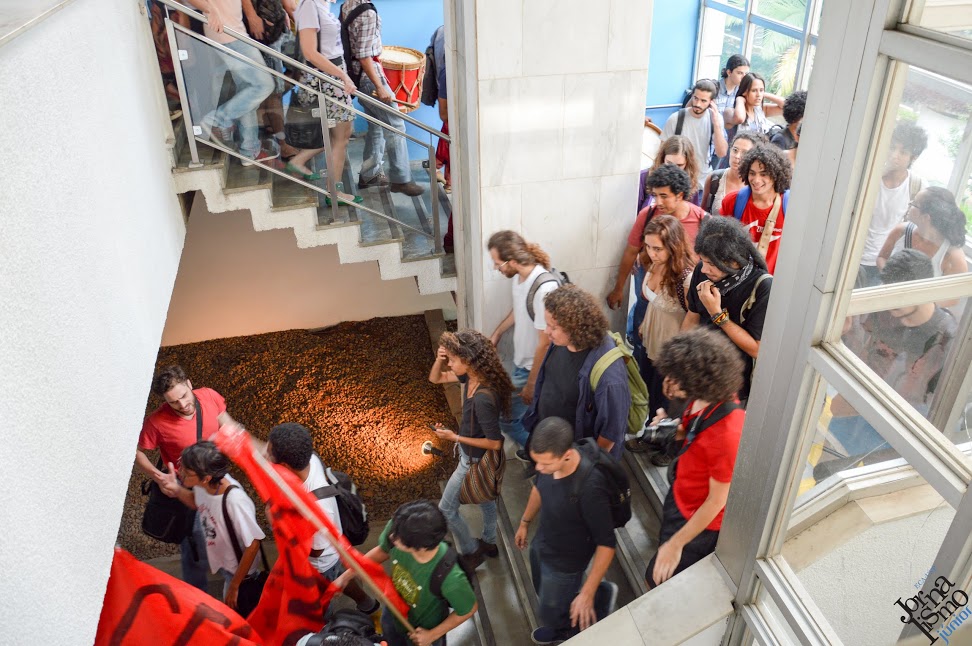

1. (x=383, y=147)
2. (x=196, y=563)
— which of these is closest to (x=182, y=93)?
(x=383, y=147)

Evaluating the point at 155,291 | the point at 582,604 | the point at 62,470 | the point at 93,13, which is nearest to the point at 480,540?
the point at 582,604

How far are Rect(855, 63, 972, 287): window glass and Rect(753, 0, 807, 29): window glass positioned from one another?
789 centimetres

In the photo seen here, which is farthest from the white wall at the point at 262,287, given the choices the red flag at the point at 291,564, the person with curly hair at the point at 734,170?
the red flag at the point at 291,564

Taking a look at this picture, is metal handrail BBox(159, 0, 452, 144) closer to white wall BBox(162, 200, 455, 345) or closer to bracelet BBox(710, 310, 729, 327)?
bracelet BBox(710, 310, 729, 327)

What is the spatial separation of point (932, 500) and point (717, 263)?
6.43 ft

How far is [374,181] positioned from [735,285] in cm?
316

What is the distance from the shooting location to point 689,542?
336 cm

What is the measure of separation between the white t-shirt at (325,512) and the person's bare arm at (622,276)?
263cm

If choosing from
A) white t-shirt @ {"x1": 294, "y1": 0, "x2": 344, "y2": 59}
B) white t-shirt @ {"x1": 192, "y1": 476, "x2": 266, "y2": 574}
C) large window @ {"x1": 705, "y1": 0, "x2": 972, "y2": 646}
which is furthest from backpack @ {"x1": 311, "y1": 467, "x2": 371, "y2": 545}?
white t-shirt @ {"x1": 294, "y1": 0, "x2": 344, "y2": 59}

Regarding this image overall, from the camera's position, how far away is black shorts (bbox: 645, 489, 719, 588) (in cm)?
333

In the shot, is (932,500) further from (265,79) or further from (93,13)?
(265,79)

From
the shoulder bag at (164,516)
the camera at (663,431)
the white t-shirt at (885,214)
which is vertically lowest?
the shoulder bag at (164,516)

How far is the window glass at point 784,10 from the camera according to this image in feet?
28.7

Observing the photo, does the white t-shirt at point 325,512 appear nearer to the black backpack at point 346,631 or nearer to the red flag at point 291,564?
the red flag at point 291,564
